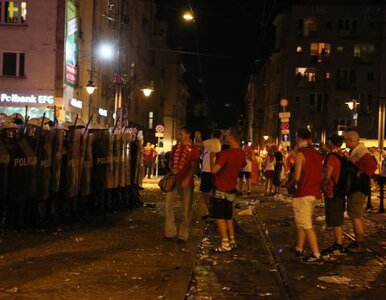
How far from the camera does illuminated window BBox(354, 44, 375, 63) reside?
196 ft

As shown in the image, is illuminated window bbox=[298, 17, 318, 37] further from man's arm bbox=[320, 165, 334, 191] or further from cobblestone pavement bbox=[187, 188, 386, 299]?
man's arm bbox=[320, 165, 334, 191]

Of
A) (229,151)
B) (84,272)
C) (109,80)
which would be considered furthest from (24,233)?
(109,80)

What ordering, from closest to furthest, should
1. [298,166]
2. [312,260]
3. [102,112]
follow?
[298,166], [312,260], [102,112]

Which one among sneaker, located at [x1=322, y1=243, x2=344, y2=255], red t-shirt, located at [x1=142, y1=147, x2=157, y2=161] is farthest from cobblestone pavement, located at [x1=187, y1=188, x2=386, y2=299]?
red t-shirt, located at [x1=142, y1=147, x2=157, y2=161]

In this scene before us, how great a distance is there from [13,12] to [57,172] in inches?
839

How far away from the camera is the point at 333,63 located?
198 feet

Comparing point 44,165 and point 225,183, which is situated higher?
point 44,165

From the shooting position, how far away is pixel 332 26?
6012 centimetres

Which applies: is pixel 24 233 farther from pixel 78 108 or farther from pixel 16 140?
pixel 78 108

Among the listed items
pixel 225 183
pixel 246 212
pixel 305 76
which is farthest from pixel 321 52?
pixel 225 183

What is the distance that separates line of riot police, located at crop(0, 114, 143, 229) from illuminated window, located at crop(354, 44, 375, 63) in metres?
49.0

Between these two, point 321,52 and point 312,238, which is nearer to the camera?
point 312,238

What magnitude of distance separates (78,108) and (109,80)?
782 cm

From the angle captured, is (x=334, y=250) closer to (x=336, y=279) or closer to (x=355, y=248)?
(x=355, y=248)
